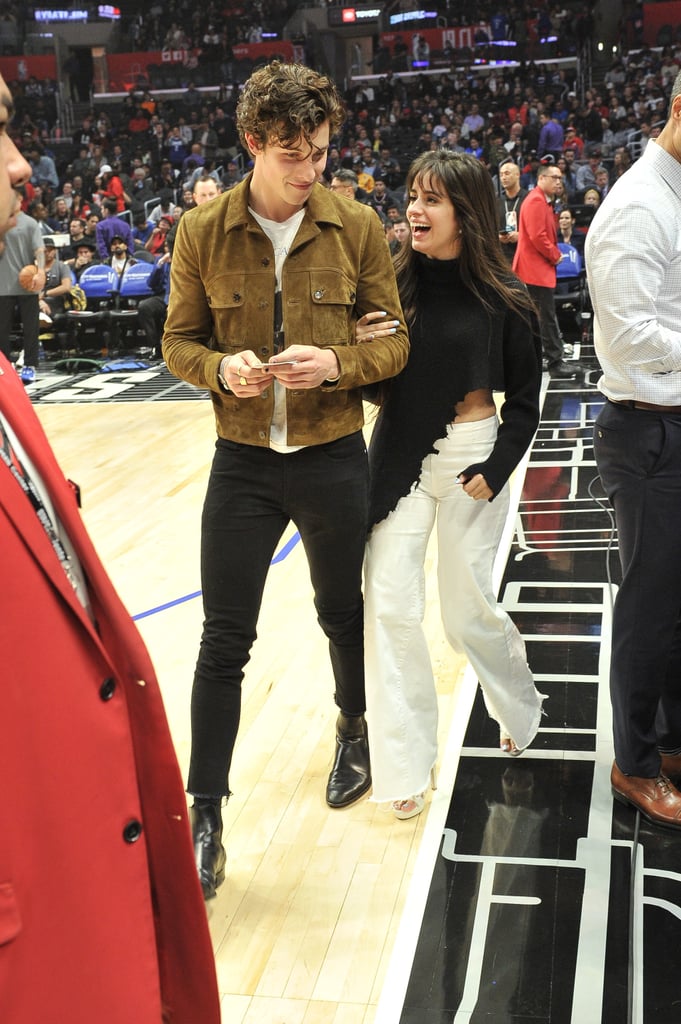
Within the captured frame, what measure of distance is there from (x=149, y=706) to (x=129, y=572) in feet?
11.3

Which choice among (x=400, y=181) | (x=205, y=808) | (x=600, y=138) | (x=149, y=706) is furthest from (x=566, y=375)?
(x=600, y=138)

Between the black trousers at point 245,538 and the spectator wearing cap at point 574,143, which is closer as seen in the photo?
the black trousers at point 245,538

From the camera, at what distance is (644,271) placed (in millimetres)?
2258

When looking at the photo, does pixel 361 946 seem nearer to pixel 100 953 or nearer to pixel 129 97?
pixel 100 953

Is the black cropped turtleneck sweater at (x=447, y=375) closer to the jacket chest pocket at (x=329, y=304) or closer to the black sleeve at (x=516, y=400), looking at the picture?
the black sleeve at (x=516, y=400)

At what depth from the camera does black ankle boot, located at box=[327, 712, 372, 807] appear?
111 inches

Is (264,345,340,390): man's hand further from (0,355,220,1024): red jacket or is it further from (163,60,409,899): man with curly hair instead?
(0,355,220,1024): red jacket

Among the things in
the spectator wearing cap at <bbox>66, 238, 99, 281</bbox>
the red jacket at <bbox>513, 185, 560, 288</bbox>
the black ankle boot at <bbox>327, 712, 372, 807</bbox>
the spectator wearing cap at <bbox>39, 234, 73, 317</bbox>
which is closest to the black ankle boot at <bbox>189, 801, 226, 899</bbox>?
the black ankle boot at <bbox>327, 712, 372, 807</bbox>

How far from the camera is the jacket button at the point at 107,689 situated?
3.73ft

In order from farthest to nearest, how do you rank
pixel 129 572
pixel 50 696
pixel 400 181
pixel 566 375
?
pixel 400 181
pixel 566 375
pixel 129 572
pixel 50 696

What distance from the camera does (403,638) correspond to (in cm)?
261

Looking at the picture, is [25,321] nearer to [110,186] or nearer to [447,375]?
[447,375]

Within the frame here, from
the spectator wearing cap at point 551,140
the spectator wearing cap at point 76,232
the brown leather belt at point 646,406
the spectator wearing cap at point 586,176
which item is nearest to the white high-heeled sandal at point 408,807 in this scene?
the brown leather belt at point 646,406

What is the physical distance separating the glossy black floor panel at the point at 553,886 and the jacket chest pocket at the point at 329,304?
4.01 ft
